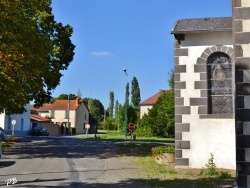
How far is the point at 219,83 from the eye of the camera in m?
14.8

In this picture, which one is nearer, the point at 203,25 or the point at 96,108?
the point at 203,25

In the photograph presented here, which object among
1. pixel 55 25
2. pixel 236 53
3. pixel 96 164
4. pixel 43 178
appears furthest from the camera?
pixel 55 25

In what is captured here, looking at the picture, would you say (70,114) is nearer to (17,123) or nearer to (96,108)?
(17,123)

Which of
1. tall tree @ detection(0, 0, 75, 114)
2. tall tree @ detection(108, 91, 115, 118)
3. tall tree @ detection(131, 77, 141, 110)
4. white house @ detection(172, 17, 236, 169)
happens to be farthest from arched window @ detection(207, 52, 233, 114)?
tall tree @ detection(108, 91, 115, 118)

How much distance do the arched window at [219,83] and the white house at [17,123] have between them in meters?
36.9

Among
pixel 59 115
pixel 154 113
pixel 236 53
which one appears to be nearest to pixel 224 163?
pixel 236 53

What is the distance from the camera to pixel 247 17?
744 cm

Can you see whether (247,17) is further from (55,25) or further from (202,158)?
(55,25)

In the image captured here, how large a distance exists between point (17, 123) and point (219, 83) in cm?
4350

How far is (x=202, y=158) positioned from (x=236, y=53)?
26.1 feet

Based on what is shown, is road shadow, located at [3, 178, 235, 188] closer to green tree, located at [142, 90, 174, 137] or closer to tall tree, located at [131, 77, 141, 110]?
green tree, located at [142, 90, 174, 137]

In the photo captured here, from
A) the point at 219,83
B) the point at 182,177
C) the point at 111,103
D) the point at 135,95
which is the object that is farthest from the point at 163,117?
the point at 111,103

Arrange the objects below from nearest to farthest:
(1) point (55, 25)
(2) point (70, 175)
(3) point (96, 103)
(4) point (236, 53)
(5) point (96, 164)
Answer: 1. (4) point (236, 53)
2. (2) point (70, 175)
3. (5) point (96, 164)
4. (1) point (55, 25)
5. (3) point (96, 103)

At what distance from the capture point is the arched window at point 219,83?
577 inches
